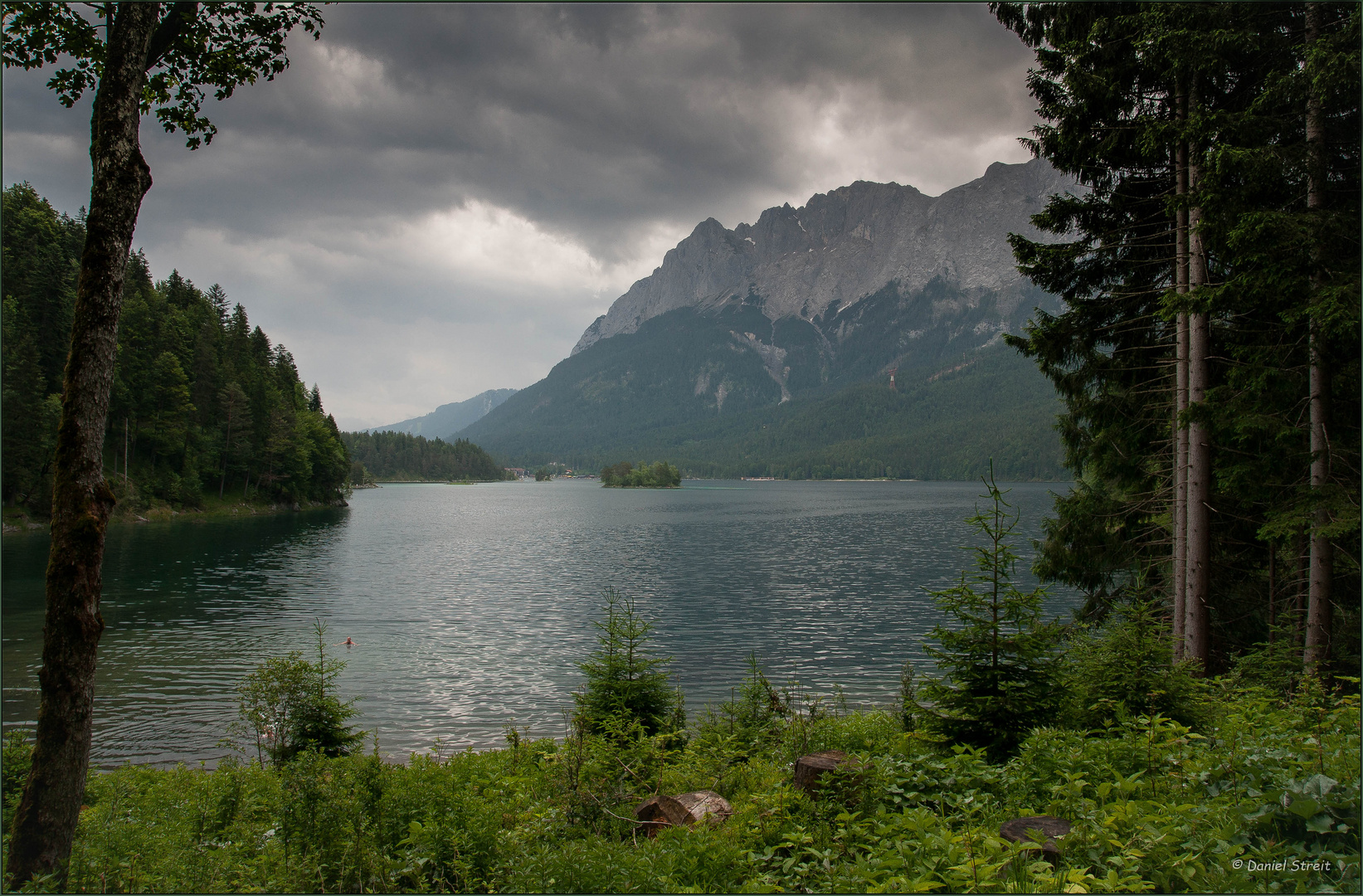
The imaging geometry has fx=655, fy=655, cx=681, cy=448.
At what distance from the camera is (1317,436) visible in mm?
10125

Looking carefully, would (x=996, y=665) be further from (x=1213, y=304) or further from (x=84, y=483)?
(x=84, y=483)

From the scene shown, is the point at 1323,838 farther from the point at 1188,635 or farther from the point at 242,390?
the point at 242,390

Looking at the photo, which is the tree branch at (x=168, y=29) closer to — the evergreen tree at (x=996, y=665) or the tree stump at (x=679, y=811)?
the tree stump at (x=679, y=811)

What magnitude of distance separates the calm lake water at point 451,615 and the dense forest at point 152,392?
7899mm

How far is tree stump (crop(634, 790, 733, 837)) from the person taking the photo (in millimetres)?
7297

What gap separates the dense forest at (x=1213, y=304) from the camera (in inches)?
376

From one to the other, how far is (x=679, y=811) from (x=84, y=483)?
22.6 feet

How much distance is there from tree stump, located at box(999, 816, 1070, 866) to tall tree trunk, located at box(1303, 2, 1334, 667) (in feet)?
23.3

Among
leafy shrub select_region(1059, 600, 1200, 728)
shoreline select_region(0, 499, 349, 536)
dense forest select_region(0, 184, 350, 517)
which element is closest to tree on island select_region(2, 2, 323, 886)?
leafy shrub select_region(1059, 600, 1200, 728)

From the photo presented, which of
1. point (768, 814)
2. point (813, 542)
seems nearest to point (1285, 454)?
point (768, 814)

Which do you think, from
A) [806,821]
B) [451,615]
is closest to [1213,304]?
[806,821]

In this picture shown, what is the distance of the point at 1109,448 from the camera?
49.0ft

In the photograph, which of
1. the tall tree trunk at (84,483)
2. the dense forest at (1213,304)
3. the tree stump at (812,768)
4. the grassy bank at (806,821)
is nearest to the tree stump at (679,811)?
the grassy bank at (806,821)

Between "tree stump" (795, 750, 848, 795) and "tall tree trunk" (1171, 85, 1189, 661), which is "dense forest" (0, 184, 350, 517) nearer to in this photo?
"tree stump" (795, 750, 848, 795)
